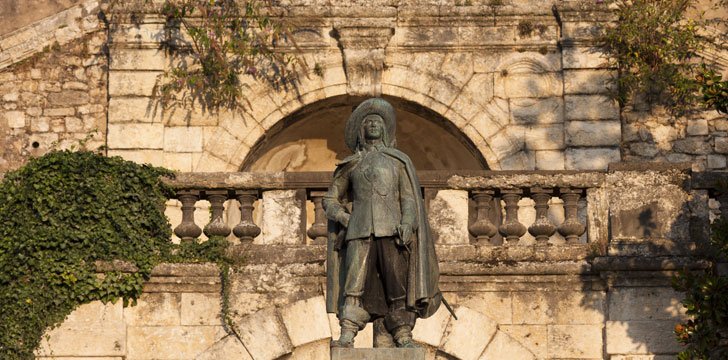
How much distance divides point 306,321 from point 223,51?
494 cm

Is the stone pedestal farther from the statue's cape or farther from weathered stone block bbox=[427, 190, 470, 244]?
weathered stone block bbox=[427, 190, 470, 244]

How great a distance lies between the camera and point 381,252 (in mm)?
7328

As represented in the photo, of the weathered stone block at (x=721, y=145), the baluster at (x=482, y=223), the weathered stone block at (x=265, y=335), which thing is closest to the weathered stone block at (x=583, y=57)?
the weathered stone block at (x=721, y=145)

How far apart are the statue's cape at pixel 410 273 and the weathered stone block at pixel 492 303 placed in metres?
1.79

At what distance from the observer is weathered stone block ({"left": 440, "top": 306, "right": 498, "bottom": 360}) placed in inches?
358

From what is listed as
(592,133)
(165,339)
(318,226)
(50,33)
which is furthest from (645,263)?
(50,33)

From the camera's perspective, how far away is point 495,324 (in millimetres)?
9172

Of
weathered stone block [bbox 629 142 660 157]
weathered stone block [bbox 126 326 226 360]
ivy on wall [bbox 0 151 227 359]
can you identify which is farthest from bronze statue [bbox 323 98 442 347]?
weathered stone block [bbox 629 142 660 157]

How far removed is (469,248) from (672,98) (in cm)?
525

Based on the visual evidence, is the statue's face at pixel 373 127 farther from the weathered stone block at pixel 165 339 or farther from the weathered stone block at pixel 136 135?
the weathered stone block at pixel 136 135

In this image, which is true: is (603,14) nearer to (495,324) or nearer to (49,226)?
(495,324)

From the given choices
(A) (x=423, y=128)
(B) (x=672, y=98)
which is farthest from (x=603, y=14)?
(A) (x=423, y=128)

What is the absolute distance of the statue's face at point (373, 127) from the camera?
7605mm

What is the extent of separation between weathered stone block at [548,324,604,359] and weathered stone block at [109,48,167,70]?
19.9ft
